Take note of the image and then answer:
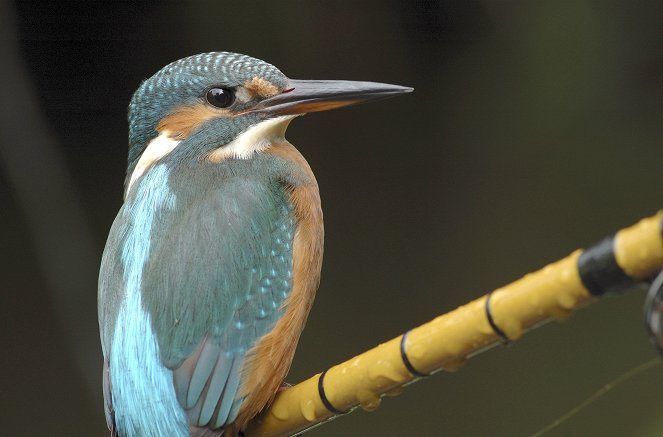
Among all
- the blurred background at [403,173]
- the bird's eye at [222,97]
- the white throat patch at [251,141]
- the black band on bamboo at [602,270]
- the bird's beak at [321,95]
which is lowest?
the blurred background at [403,173]

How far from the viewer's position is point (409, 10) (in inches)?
133

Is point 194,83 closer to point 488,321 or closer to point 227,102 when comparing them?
point 227,102

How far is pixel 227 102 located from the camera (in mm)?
1893

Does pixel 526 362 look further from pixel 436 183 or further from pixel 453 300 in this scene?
pixel 436 183

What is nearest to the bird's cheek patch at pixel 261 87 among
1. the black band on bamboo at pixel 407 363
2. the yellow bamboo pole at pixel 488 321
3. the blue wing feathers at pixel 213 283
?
the blue wing feathers at pixel 213 283

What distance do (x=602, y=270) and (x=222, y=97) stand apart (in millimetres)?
1083

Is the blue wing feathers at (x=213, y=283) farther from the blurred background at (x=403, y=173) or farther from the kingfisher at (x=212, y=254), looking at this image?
the blurred background at (x=403, y=173)

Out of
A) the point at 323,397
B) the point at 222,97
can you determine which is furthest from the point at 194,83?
the point at 323,397

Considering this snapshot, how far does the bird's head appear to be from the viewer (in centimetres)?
183

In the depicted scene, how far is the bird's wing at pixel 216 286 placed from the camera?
1.55m

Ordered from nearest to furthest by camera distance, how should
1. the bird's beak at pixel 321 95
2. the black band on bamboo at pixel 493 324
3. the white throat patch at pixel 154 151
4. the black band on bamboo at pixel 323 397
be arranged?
1. the black band on bamboo at pixel 493 324
2. the black band on bamboo at pixel 323 397
3. the bird's beak at pixel 321 95
4. the white throat patch at pixel 154 151

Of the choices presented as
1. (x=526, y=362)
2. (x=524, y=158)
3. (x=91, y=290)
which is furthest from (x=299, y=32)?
(x=526, y=362)

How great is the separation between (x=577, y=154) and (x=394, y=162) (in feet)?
2.08

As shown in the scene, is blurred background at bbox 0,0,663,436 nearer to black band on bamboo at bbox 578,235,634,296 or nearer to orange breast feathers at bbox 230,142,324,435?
orange breast feathers at bbox 230,142,324,435
